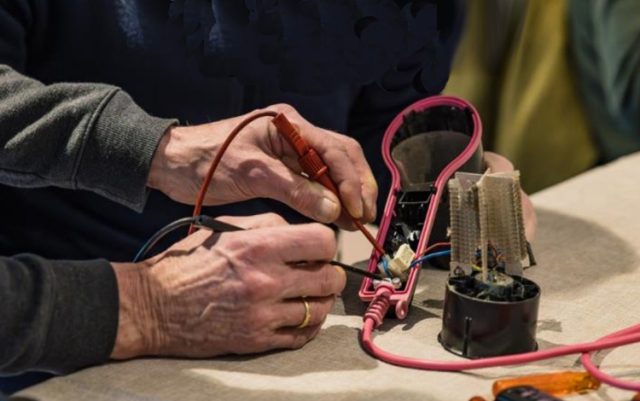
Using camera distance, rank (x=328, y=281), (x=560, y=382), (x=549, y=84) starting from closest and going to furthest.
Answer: (x=560, y=382) < (x=328, y=281) < (x=549, y=84)

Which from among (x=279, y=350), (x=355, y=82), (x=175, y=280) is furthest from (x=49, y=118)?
(x=355, y=82)

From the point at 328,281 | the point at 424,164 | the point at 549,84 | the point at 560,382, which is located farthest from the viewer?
the point at 549,84

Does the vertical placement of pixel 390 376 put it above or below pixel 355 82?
below

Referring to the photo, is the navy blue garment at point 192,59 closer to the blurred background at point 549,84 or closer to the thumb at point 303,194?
the thumb at point 303,194

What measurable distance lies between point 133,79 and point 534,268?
502 mm

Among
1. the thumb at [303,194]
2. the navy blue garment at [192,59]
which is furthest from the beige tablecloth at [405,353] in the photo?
the navy blue garment at [192,59]

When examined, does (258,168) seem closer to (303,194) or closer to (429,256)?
(303,194)

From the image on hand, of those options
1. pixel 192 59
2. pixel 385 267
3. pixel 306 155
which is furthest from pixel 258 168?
pixel 192 59

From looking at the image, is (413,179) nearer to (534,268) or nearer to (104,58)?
(534,268)

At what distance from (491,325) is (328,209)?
182mm

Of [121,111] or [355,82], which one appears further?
[355,82]

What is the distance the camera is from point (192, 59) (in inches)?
44.0

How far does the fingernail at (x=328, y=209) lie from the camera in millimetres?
881

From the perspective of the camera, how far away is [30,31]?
3.37 feet
